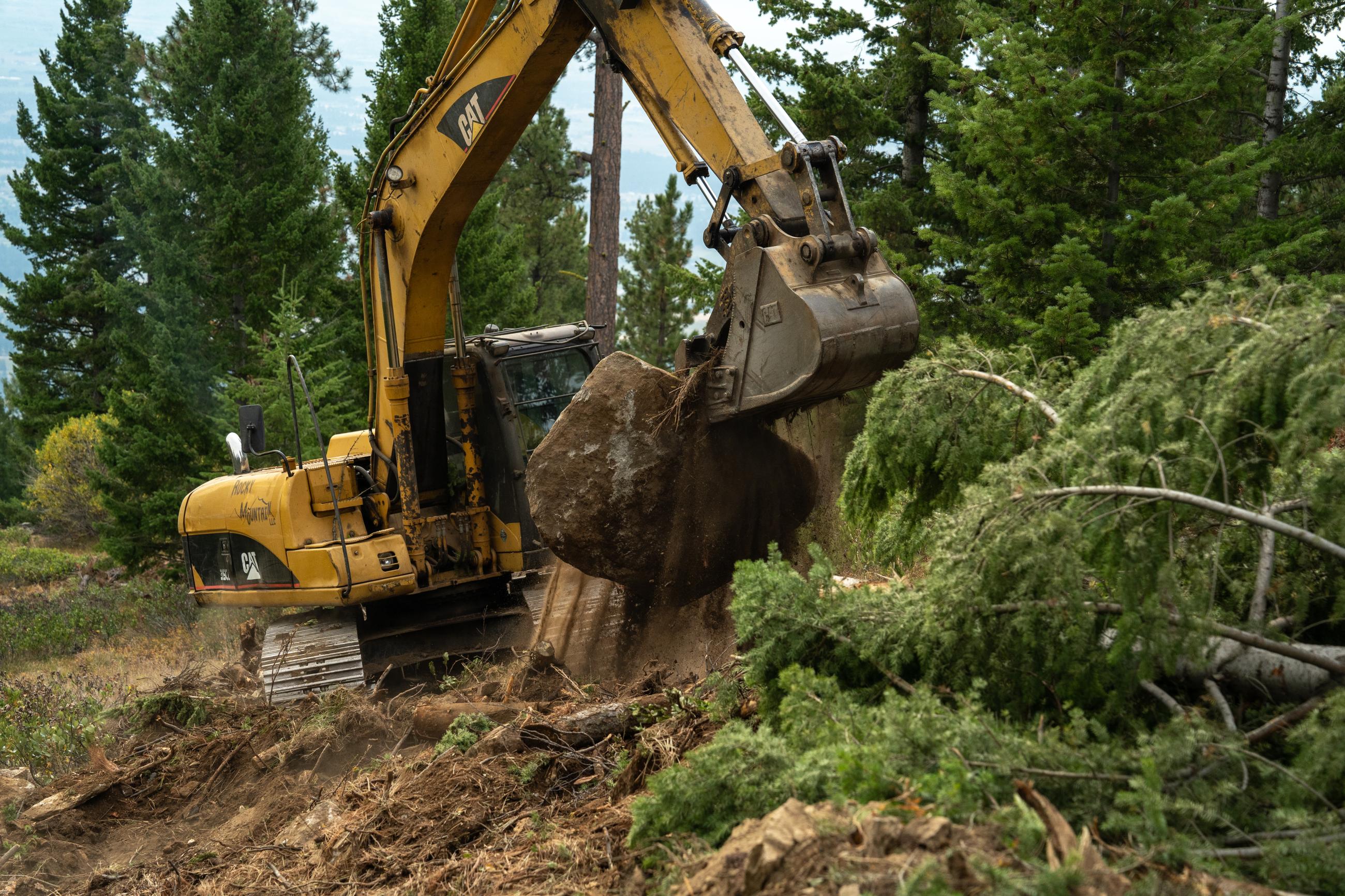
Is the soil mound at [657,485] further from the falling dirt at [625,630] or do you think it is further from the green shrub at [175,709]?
the green shrub at [175,709]

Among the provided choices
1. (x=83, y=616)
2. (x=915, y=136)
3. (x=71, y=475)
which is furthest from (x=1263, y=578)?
(x=71, y=475)

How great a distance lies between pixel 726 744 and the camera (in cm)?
347

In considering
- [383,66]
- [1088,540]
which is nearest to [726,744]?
[1088,540]

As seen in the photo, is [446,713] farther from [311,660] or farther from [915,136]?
[915,136]

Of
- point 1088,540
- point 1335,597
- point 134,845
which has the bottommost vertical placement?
point 134,845

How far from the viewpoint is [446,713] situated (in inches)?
250

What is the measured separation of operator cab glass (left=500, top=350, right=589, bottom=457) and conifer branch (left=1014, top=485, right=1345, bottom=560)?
540cm

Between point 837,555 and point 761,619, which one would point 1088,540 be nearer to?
point 761,619

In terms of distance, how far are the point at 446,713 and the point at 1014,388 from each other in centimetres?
379

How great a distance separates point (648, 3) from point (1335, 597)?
4239 mm

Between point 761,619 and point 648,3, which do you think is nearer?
point 761,619

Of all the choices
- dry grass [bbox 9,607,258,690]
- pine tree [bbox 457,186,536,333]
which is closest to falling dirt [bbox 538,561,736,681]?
dry grass [bbox 9,607,258,690]

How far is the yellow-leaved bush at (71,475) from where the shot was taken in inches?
968

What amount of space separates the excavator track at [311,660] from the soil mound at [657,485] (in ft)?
8.00
